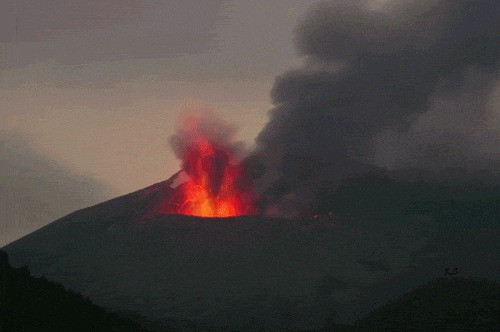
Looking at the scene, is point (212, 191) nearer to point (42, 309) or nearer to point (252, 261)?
point (252, 261)

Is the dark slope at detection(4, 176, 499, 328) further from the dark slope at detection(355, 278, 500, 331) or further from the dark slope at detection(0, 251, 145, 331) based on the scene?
the dark slope at detection(0, 251, 145, 331)

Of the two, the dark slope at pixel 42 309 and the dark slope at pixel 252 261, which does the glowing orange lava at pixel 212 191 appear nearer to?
the dark slope at pixel 252 261

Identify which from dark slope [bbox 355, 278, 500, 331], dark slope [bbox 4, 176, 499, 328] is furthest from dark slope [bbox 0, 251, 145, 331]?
dark slope [bbox 4, 176, 499, 328]

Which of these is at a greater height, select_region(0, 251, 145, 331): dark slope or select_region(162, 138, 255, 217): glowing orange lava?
select_region(162, 138, 255, 217): glowing orange lava

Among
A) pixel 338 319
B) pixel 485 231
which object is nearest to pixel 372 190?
pixel 485 231

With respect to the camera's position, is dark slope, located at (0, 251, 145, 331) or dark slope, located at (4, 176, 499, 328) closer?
dark slope, located at (0, 251, 145, 331)

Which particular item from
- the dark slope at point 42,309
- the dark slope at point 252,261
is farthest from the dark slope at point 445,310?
the dark slope at point 42,309
